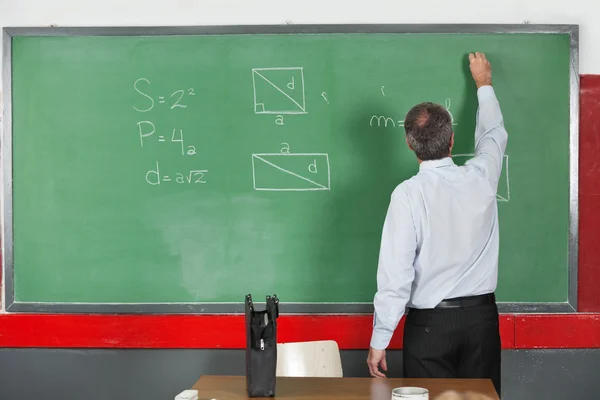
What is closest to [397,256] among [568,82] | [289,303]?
[289,303]

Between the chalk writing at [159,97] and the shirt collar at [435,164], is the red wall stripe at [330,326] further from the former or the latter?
the chalk writing at [159,97]

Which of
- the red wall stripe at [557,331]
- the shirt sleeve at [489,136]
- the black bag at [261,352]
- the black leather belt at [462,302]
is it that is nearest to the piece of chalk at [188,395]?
the black bag at [261,352]

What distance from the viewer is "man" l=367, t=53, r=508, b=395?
104 inches

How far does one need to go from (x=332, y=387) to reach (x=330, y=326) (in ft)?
2.93

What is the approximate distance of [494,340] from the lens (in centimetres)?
271

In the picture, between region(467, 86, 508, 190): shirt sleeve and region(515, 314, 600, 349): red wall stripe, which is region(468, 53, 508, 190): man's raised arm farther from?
region(515, 314, 600, 349): red wall stripe

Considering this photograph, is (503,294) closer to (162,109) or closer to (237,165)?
(237,165)

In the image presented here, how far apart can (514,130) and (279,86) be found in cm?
110

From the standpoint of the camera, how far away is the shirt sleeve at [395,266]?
2650 mm

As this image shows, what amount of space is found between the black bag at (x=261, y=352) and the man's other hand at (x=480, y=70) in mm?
1550

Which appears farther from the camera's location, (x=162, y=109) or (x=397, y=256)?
(x=162, y=109)

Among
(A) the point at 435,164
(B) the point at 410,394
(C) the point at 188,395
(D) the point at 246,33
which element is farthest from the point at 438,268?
(D) the point at 246,33

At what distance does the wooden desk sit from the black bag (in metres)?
0.05

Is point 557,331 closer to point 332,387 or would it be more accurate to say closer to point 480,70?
point 480,70
